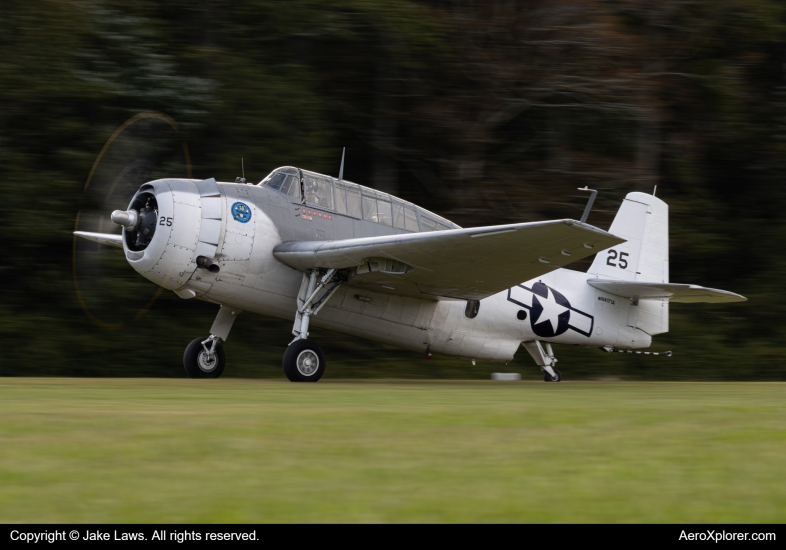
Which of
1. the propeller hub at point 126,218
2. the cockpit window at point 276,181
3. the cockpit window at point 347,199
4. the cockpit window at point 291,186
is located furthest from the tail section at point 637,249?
the propeller hub at point 126,218

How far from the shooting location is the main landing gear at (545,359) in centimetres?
1471

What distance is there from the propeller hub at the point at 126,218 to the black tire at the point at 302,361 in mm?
2576

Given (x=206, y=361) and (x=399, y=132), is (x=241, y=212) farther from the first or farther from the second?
(x=399, y=132)

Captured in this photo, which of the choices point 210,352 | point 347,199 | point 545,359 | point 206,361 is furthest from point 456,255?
point 545,359

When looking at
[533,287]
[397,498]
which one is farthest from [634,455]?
[533,287]

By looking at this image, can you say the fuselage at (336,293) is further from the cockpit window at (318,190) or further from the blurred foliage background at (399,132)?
the blurred foliage background at (399,132)

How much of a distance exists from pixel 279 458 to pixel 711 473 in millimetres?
2226

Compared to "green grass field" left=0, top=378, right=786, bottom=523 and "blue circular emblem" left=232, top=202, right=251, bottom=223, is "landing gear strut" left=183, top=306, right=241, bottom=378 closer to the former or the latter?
"blue circular emblem" left=232, top=202, right=251, bottom=223

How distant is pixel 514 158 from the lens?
20.4 m

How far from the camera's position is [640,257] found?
14.8 m

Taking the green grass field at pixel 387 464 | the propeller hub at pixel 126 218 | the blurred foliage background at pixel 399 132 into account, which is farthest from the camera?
the blurred foliage background at pixel 399 132

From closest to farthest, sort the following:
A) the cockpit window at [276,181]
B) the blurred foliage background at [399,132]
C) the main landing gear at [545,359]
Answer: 1. the cockpit window at [276,181]
2. the main landing gear at [545,359]
3. the blurred foliage background at [399,132]

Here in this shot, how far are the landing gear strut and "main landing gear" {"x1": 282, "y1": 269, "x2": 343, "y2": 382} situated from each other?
4.71 feet

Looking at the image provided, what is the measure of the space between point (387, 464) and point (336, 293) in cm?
803
